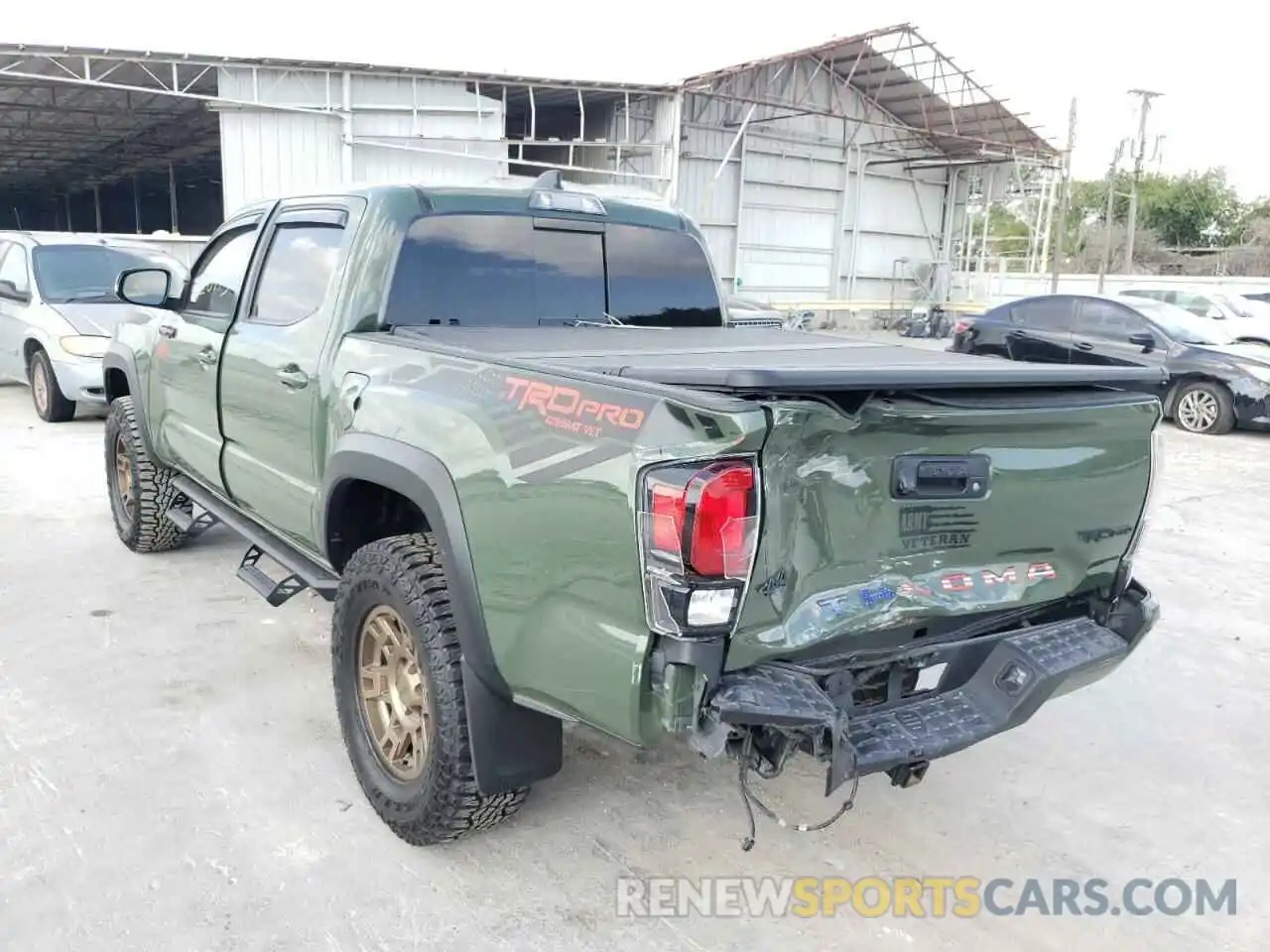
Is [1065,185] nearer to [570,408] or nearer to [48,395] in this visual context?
[48,395]

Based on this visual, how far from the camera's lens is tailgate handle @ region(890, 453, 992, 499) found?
2.54m

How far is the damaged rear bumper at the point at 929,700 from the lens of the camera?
2.32 m

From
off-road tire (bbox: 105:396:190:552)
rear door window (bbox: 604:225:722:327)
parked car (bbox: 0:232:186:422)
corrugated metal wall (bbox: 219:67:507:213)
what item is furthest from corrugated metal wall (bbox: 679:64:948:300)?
rear door window (bbox: 604:225:722:327)

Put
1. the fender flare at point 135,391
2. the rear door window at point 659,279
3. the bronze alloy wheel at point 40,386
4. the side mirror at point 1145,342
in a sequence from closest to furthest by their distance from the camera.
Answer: the rear door window at point 659,279 < the fender flare at point 135,391 < the bronze alloy wheel at point 40,386 < the side mirror at point 1145,342

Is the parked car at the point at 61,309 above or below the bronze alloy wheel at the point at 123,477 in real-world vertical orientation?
above

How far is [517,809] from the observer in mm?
3172

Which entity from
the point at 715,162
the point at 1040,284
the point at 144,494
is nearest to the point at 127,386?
the point at 144,494

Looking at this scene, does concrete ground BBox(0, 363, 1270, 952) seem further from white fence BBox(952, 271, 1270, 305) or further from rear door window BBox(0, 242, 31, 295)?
white fence BBox(952, 271, 1270, 305)

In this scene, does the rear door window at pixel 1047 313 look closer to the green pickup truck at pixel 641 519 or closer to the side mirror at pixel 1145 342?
the side mirror at pixel 1145 342

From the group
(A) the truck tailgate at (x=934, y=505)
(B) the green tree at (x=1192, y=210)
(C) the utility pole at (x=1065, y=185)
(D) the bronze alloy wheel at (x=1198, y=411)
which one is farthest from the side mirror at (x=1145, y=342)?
(B) the green tree at (x=1192, y=210)

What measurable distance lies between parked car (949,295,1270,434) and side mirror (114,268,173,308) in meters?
8.37

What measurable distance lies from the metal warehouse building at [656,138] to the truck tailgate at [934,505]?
15307 millimetres

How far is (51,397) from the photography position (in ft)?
32.7

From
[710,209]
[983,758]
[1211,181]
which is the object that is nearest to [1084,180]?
[1211,181]
